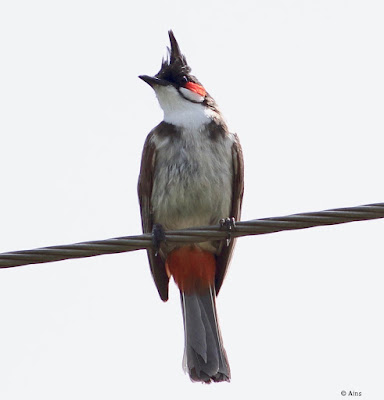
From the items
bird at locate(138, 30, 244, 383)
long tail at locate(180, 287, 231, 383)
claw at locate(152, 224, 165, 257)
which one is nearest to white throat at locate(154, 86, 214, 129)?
bird at locate(138, 30, 244, 383)

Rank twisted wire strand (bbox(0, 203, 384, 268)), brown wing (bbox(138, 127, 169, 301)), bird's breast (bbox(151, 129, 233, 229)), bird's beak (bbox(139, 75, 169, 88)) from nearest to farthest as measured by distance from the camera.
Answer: twisted wire strand (bbox(0, 203, 384, 268)) < bird's breast (bbox(151, 129, 233, 229)) < brown wing (bbox(138, 127, 169, 301)) < bird's beak (bbox(139, 75, 169, 88))

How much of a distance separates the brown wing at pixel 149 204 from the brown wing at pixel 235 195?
16.7 inches

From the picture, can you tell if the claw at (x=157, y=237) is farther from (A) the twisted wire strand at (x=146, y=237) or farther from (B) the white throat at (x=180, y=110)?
(B) the white throat at (x=180, y=110)

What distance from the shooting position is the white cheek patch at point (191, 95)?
248 inches

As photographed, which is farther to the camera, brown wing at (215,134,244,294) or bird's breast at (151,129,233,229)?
brown wing at (215,134,244,294)

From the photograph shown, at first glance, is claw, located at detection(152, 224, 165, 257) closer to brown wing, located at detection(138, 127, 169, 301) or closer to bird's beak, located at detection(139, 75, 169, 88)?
brown wing, located at detection(138, 127, 169, 301)

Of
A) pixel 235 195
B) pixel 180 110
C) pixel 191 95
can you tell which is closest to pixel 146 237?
pixel 235 195

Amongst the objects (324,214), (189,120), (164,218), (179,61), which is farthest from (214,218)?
(324,214)

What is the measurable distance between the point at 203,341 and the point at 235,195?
1.05 meters

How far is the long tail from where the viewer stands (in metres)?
5.92

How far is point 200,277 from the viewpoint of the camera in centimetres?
622

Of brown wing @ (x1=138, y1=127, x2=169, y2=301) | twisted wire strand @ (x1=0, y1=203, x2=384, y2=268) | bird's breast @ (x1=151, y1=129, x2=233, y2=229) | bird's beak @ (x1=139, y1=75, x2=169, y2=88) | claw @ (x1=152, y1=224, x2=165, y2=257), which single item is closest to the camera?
→ twisted wire strand @ (x1=0, y1=203, x2=384, y2=268)

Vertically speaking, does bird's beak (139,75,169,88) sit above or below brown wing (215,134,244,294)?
above

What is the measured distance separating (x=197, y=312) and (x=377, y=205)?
2.39 m
